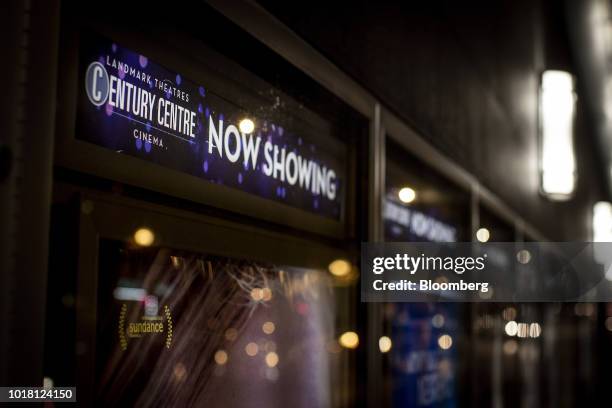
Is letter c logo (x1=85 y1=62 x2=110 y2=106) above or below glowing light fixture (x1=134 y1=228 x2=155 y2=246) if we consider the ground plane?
above

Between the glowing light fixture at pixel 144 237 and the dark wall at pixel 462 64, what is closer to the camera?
the glowing light fixture at pixel 144 237

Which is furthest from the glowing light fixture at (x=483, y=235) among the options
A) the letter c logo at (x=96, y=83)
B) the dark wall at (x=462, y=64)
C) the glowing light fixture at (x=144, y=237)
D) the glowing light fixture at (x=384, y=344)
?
the letter c logo at (x=96, y=83)

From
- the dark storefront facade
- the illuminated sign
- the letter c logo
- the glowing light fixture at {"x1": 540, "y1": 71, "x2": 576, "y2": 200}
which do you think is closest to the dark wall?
the dark storefront facade

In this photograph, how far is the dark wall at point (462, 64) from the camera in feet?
11.0

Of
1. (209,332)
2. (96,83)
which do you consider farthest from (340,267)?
(96,83)

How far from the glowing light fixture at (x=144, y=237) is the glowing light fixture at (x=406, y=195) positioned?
2.16 meters

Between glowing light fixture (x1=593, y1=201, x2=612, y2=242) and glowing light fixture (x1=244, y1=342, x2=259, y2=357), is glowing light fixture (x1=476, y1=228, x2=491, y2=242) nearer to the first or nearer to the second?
glowing light fixture (x1=244, y1=342, x2=259, y2=357)

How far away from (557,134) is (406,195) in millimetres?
5523

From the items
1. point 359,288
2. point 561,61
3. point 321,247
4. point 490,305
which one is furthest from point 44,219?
point 561,61

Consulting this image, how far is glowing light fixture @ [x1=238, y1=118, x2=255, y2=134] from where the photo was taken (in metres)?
2.63

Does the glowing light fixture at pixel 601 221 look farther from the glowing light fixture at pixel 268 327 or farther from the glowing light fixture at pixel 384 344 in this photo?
the glowing light fixture at pixel 268 327

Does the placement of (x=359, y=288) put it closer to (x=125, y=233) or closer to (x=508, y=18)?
(x=125, y=233)

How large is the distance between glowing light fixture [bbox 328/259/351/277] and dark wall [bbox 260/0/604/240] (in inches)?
28.1

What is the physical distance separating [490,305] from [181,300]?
4.04 metres
